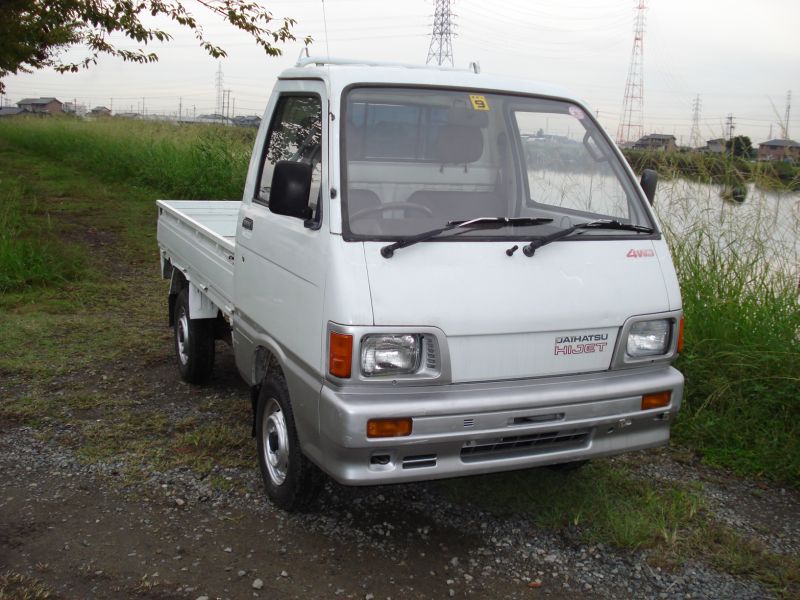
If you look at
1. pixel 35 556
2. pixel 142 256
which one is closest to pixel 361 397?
pixel 35 556

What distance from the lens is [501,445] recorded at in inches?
136

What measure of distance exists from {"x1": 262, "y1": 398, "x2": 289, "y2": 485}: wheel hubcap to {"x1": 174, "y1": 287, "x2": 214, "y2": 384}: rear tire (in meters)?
1.85

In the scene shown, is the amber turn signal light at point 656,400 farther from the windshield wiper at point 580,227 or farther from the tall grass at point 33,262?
the tall grass at point 33,262

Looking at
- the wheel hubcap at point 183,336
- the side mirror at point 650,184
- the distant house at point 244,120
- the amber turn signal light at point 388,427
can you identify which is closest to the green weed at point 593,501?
the amber turn signal light at point 388,427

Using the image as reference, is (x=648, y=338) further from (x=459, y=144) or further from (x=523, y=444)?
(x=459, y=144)

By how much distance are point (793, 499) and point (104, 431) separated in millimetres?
4071

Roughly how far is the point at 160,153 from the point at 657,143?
13719mm

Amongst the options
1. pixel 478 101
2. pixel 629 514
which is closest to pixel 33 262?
pixel 478 101

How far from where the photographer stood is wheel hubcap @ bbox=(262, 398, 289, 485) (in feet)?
12.7

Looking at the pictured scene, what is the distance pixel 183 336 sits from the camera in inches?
238

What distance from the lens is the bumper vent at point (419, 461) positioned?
3.27m

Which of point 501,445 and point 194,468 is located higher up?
point 501,445

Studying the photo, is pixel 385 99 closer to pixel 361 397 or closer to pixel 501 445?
pixel 361 397

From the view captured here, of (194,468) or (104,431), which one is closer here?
(194,468)
